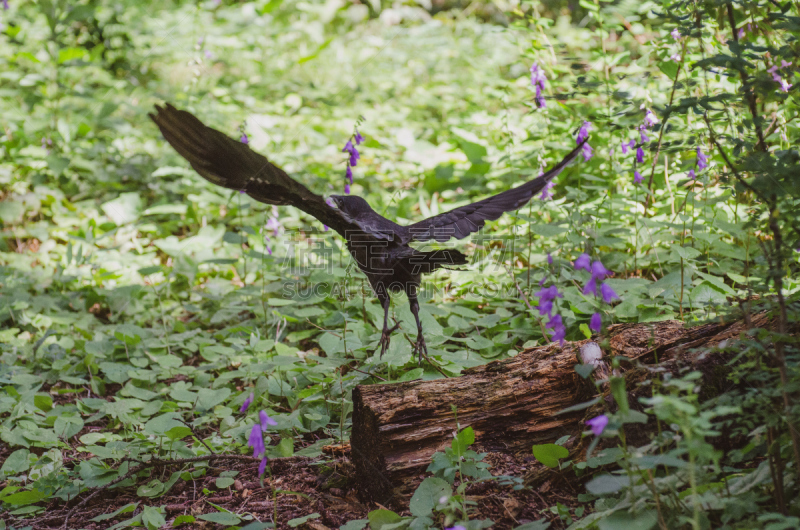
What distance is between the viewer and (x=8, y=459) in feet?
9.23

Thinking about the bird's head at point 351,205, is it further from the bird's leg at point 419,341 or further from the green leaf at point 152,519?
the green leaf at point 152,519

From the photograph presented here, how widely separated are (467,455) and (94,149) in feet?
21.2

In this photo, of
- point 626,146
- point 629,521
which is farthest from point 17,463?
point 626,146

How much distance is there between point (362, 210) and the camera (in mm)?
3443

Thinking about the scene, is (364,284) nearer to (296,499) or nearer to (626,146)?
(626,146)

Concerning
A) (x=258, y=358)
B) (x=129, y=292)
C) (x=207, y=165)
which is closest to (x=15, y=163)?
(x=129, y=292)

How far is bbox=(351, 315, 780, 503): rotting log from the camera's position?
2.36m

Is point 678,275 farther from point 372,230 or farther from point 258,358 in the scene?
point 258,358

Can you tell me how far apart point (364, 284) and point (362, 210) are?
1.34 meters

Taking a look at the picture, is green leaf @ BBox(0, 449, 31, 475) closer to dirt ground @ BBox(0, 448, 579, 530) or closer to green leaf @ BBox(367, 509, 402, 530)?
dirt ground @ BBox(0, 448, 579, 530)

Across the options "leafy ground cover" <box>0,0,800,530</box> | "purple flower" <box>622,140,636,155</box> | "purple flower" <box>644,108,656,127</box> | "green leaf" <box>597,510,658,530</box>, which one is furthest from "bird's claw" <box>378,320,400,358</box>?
"purple flower" <box>622,140,636,155</box>

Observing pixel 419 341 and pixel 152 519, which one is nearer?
pixel 152 519

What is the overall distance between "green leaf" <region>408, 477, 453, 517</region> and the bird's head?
67.3 inches

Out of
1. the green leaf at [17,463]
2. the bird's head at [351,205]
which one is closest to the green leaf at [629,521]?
the bird's head at [351,205]
